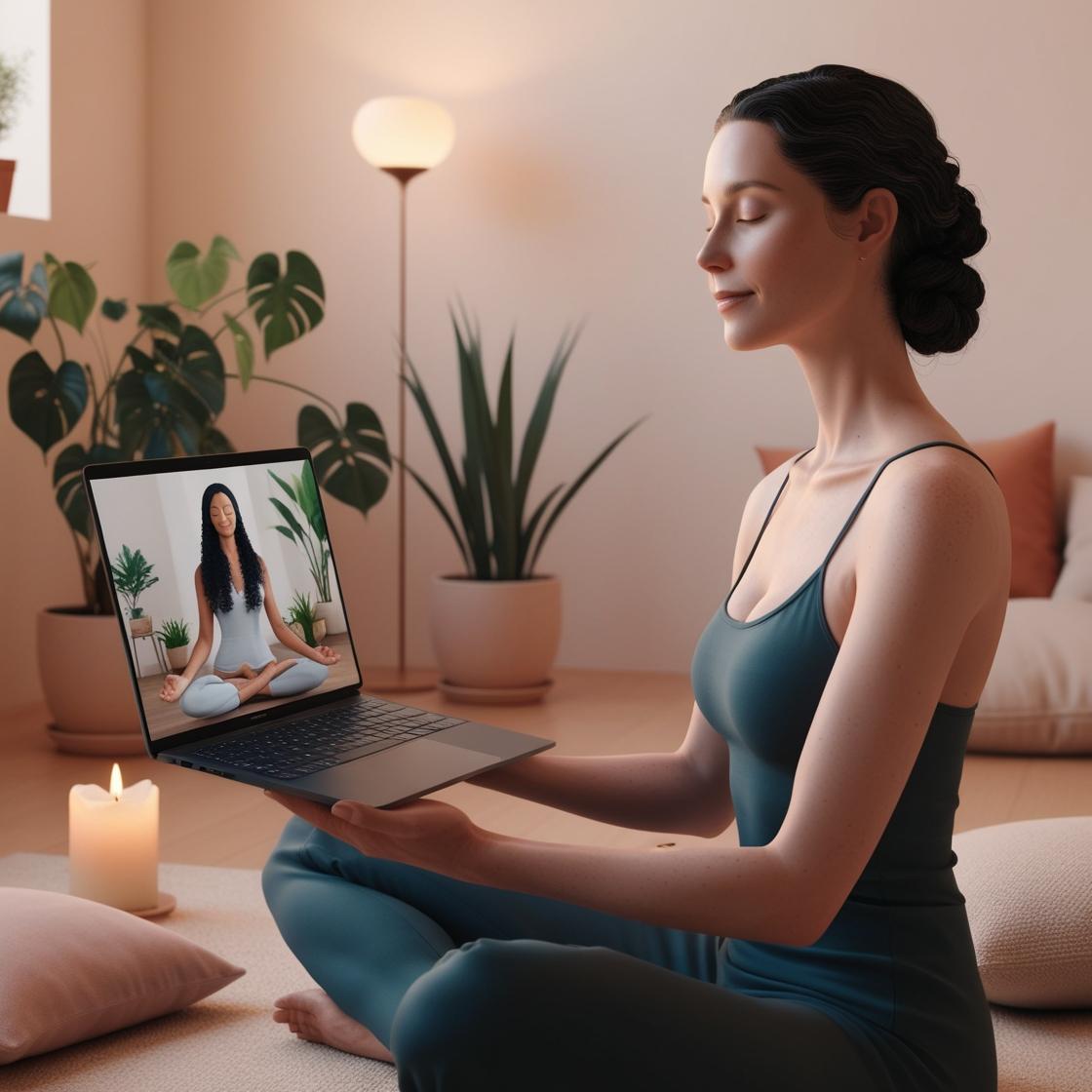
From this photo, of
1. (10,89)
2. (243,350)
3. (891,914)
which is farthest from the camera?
(10,89)

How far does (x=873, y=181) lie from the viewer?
1.33 m

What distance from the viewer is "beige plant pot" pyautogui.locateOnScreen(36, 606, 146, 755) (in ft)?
12.1

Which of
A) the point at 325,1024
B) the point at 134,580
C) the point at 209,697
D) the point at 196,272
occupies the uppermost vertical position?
the point at 196,272

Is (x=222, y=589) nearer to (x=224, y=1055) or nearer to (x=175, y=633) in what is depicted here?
(x=175, y=633)

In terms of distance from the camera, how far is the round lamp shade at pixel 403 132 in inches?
179

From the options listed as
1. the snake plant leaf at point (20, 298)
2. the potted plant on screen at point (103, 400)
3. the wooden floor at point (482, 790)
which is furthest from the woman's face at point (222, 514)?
the snake plant leaf at point (20, 298)

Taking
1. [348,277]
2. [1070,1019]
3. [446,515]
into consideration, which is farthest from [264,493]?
[348,277]

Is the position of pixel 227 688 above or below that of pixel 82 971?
above

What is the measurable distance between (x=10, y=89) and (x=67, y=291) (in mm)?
991

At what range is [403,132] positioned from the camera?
456 cm

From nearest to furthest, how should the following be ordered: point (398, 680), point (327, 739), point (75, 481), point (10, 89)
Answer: point (327, 739)
point (75, 481)
point (10, 89)
point (398, 680)

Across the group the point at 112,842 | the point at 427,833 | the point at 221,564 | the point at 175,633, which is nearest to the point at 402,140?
the point at 112,842

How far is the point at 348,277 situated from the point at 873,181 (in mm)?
3877

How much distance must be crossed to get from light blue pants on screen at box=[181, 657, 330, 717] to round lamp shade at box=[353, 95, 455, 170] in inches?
125
